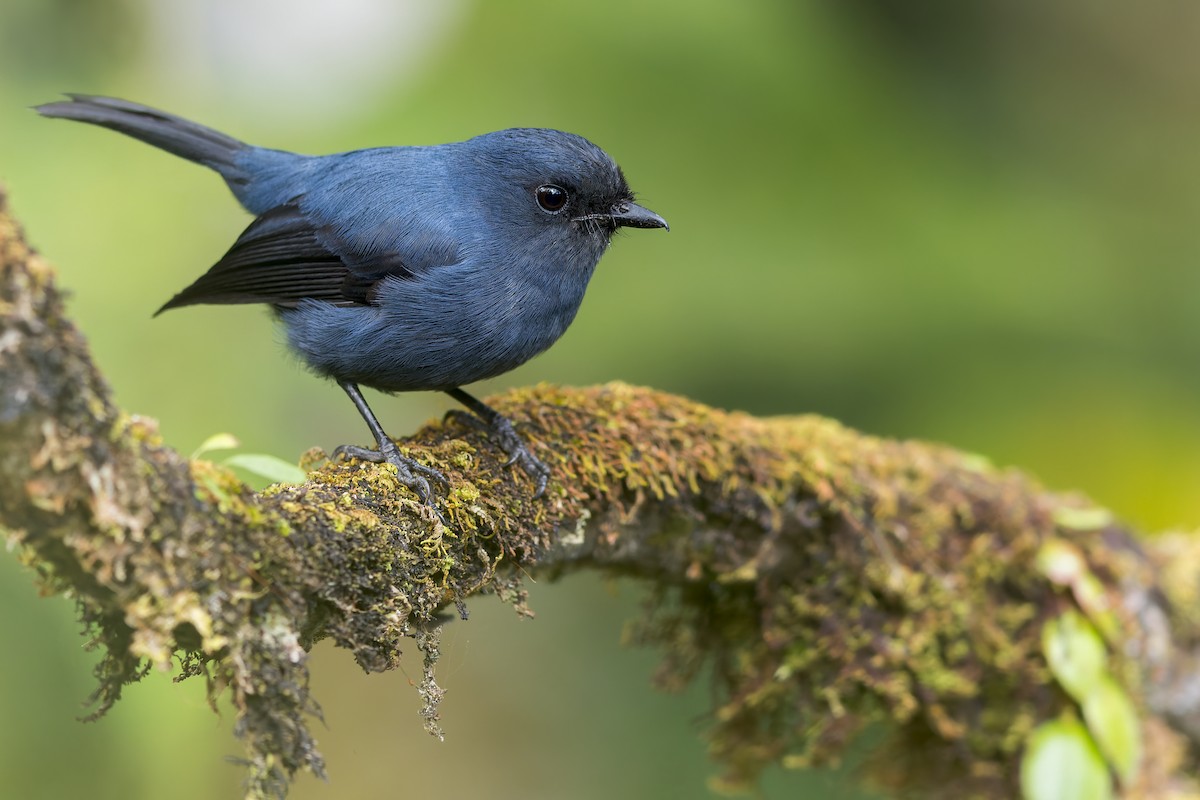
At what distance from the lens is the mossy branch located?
5.05 ft

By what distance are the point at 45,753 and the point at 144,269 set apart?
6.61 ft

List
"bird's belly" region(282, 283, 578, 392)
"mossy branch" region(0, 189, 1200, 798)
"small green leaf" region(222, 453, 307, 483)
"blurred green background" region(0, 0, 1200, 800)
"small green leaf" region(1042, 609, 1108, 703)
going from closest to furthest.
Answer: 1. "mossy branch" region(0, 189, 1200, 798)
2. "small green leaf" region(222, 453, 307, 483)
3. "bird's belly" region(282, 283, 578, 392)
4. "small green leaf" region(1042, 609, 1108, 703)
5. "blurred green background" region(0, 0, 1200, 800)

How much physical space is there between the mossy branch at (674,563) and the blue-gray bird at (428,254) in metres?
0.25

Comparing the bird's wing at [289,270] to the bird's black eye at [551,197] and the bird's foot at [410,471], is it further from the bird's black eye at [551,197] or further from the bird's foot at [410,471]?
the bird's foot at [410,471]

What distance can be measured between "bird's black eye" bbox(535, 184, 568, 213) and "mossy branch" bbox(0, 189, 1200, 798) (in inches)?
22.2

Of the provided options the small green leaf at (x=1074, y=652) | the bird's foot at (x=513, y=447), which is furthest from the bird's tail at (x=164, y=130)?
the small green leaf at (x=1074, y=652)

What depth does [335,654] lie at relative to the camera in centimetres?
478

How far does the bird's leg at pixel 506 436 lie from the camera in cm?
261

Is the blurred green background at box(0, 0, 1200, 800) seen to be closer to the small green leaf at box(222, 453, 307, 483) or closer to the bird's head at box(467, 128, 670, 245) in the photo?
the bird's head at box(467, 128, 670, 245)

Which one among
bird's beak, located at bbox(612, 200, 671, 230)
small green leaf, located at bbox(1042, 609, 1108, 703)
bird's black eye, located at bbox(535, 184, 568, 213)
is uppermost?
bird's beak, located at bbox(612, 200, 671, 230)

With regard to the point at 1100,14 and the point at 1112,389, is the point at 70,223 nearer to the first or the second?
the point at 1112,389

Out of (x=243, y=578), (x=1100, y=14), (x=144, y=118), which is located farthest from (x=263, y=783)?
(x=1100, y=14)

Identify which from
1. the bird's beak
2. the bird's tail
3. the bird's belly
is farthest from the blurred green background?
the bird's beak

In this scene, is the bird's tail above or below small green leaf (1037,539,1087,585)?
above
